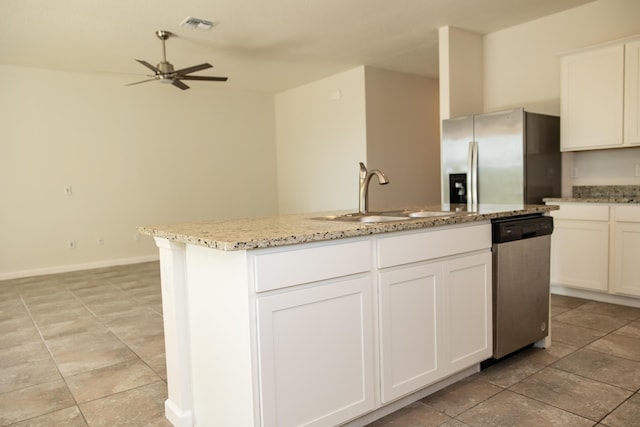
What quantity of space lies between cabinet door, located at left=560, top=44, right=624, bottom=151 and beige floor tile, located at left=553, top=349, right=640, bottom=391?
2.00 meters

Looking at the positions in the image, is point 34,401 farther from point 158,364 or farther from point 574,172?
point 574,172

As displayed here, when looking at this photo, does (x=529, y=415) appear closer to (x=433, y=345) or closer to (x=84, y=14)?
(x=433, y=345)

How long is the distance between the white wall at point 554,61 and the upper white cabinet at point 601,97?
291mm

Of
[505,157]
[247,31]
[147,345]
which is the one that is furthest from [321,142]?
[147,345]

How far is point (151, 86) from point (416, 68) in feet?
12.6

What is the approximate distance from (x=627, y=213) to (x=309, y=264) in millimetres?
3109

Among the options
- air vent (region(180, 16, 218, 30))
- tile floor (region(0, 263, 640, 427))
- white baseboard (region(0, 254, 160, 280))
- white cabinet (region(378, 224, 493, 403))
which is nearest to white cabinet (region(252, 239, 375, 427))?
white cabinet (region(378, 224, 493, 403))

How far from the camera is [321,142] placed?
692cm

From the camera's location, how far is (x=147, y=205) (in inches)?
257

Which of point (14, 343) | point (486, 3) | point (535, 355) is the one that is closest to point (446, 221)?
point (535, 355)

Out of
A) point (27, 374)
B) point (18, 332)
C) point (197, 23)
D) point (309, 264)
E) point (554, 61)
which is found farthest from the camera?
point (554, 61)

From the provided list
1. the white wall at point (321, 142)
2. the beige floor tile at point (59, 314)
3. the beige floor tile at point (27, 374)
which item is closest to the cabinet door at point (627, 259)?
the white wall at point (321, 142)

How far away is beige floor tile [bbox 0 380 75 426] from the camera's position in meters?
2.18

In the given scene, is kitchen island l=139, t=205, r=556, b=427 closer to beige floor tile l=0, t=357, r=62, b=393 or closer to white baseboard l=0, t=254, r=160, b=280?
beige floor tile l=0, t=357, r=62, b=393
